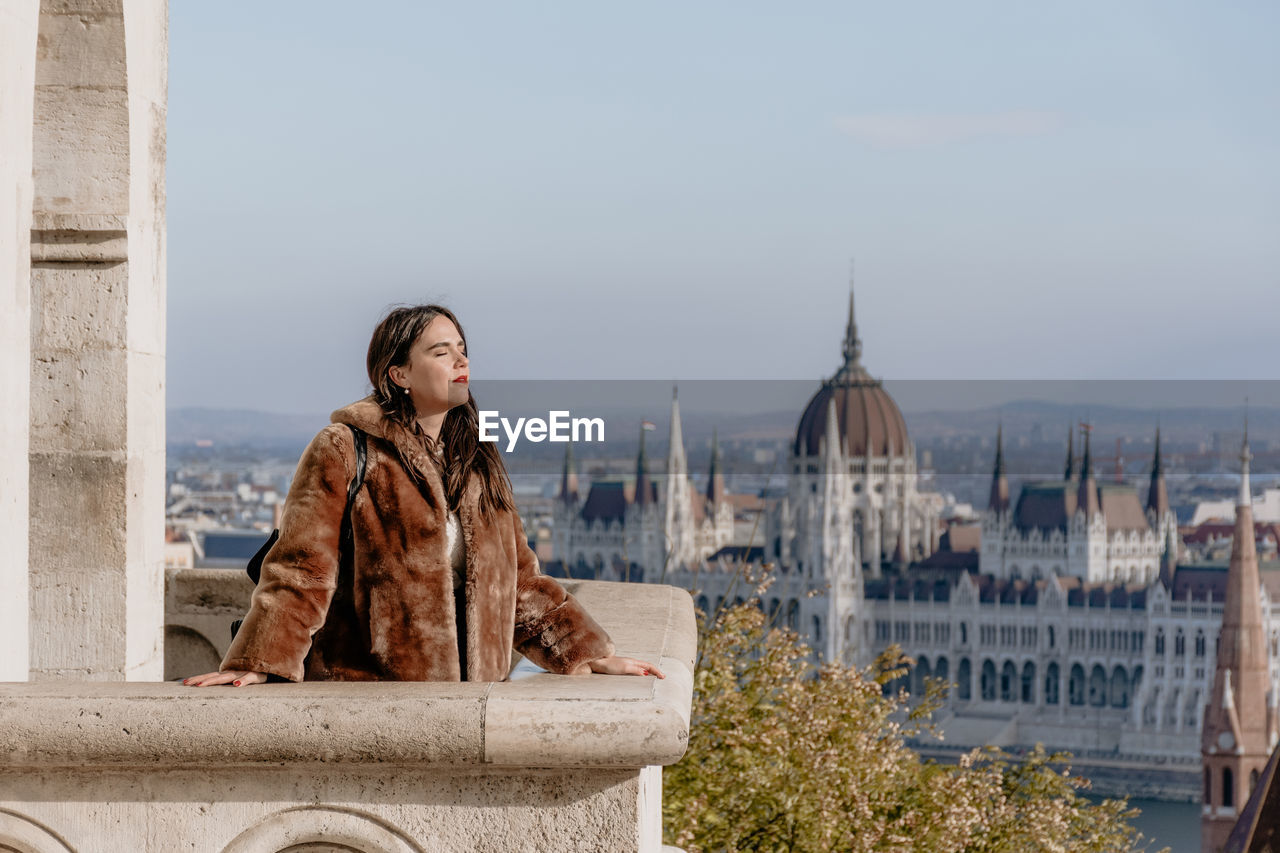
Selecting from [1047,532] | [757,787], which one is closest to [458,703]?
[757,787]

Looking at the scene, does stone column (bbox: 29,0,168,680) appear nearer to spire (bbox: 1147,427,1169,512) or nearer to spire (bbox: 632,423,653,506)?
spire (bbox: 632,423,653,506)

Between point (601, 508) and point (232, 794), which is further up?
point (232, 794)

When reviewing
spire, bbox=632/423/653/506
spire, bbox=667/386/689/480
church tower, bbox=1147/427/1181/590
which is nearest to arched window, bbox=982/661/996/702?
church tower, bbox=1147/427/1181/590

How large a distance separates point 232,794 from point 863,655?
83.3 meters

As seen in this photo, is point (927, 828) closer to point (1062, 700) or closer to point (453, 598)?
point (453, 598)

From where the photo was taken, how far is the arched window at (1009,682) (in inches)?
3216

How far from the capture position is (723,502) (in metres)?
95.9

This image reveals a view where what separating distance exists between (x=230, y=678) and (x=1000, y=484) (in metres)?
87.8

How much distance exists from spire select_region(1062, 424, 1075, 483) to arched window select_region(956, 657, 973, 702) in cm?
1121

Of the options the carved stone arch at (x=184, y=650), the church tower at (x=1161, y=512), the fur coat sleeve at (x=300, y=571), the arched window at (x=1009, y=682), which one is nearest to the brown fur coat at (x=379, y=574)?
the fur coat sleeve at (x=300, y=571)

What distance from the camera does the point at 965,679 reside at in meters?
83.2

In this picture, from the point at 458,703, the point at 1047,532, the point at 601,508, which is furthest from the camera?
the point at 601,508

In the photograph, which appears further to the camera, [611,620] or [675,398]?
[675,398]

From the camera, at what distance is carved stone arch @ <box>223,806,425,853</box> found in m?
1.86
